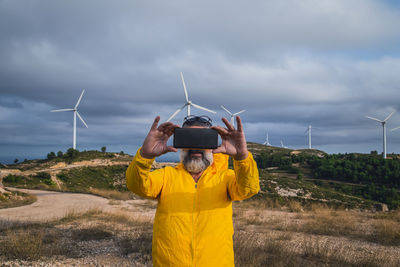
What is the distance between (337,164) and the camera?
6166 centimetres

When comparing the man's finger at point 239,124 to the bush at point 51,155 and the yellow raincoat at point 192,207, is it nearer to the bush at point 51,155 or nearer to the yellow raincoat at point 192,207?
the yellow raincoat at point 192,207

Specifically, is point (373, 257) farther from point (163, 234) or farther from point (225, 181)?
point (163, 234)

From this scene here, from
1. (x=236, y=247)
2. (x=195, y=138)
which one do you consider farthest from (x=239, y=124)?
(x=236, y=247)

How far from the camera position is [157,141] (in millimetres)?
2832

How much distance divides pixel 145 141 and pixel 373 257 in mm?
6502

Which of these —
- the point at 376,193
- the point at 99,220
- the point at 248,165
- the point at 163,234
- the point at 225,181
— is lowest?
the point at 376,193

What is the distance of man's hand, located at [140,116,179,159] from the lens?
2.75 meters

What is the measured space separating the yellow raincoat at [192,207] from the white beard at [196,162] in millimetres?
117

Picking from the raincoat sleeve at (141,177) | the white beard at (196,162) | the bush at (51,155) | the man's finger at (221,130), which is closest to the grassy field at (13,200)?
the raincoat sleeve at (141,177)

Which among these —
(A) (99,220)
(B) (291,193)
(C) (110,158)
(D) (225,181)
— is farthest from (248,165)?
(C) (110,158)

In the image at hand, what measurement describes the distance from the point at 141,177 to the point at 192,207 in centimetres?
66

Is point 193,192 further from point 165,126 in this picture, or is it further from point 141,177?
point 165,126

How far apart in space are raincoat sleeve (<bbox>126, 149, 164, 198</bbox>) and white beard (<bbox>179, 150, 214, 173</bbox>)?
376mm

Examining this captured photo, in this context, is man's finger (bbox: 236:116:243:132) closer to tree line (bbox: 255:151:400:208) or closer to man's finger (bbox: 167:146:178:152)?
man's finger (bbox: 167:146:178:152)
